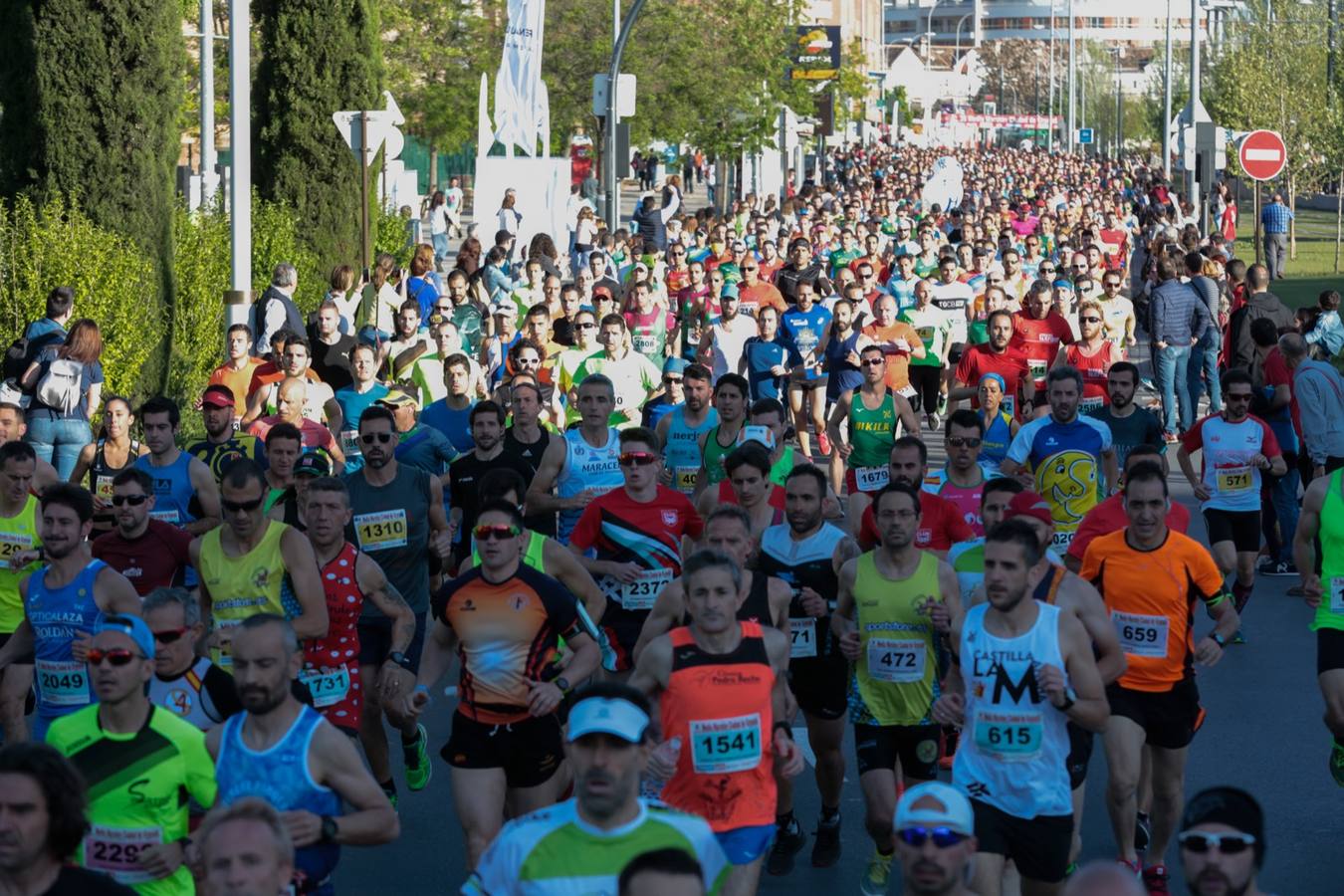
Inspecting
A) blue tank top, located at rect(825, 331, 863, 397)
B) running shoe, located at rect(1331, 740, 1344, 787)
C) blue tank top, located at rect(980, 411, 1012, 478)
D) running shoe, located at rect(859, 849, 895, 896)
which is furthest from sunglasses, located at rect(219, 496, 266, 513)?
blue tank top, located at rect(825, 331, 863, 397)

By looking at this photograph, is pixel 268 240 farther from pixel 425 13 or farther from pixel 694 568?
pixel 425 13

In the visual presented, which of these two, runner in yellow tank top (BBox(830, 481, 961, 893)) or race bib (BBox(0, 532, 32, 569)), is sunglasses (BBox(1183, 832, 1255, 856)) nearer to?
runner in yellow tank top (BBox(830, 481, 961, 893))

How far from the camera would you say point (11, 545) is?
32.4ft

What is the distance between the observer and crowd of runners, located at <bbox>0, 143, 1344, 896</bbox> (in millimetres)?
5785

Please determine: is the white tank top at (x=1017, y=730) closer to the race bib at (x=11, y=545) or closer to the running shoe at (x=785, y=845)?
the running shoe at (x=785, y=845)

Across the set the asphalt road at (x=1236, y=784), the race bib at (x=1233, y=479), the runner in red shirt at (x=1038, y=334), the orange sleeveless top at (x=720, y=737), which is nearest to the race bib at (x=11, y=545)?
the asphalt road at (x=1236, y=784)

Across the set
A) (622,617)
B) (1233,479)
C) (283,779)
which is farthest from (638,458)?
(1233,479)

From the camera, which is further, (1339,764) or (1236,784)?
(1236,784)

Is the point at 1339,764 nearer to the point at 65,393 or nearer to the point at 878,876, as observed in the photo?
the point at 878,876

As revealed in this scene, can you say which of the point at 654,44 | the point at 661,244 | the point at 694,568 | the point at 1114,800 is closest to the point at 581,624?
the point at 694,568

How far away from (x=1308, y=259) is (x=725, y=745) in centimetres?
4418

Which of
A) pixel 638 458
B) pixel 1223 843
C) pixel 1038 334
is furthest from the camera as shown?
pixel 1038 334

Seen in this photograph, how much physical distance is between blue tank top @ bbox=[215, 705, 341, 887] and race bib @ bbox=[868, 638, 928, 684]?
9.44ft

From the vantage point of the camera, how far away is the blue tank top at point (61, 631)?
8508 millimetres
